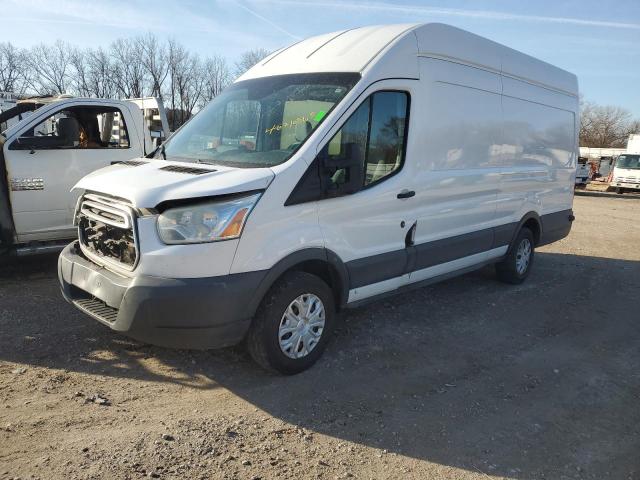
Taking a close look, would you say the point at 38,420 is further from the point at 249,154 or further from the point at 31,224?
the point at 31,224

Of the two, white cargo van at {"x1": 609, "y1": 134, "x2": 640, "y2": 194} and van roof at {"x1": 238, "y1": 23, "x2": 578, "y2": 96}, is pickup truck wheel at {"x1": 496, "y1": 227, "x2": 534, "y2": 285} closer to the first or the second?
van roof at {"x1": 238, "y1": 23, "x2": 578, "y2": 96}

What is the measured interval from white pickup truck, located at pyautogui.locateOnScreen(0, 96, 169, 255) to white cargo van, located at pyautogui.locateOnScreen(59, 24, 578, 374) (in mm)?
2238

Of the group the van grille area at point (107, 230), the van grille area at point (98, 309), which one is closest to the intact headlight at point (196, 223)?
the van grille area at point (107, 230)

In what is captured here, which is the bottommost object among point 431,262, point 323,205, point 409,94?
point 431,262

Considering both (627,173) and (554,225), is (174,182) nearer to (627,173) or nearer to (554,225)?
(554,225)

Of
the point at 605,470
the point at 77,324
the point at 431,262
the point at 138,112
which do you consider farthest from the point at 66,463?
the point at 138,112

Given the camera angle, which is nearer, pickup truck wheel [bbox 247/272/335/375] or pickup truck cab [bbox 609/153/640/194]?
pickup truck wheel [bbox 247/272/335/375]

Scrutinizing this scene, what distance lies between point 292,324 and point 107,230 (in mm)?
1508

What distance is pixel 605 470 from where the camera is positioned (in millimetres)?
3029

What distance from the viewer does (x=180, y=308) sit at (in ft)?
10.6

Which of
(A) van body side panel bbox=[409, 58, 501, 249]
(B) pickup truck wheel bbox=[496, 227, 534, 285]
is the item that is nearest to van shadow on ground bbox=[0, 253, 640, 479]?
(B) pickup truck wheel bbox=[496, 227, 534, 285]

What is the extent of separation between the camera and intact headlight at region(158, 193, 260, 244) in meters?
3.24

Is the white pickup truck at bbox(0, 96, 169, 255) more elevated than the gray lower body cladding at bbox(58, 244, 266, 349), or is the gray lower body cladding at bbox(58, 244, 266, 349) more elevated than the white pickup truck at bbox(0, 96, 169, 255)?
the white pickup truck at bbox(0, 96, 169, 255)

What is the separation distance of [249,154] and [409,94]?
158cm
